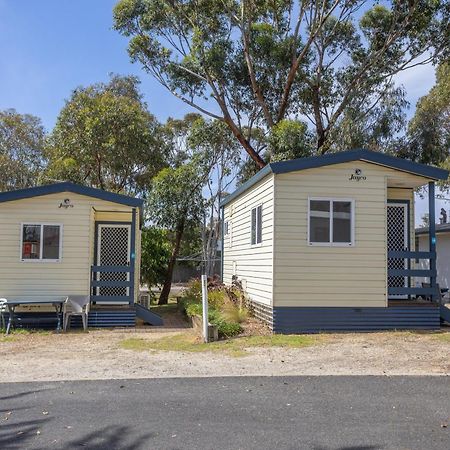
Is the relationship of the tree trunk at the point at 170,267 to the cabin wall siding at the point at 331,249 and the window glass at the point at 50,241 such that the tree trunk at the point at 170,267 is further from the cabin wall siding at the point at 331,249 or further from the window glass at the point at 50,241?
the cabin wall siding at the point at 331,249

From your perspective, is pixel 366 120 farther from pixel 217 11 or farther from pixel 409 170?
pixel 409 170

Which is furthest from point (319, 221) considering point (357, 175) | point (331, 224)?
point (357, 175)

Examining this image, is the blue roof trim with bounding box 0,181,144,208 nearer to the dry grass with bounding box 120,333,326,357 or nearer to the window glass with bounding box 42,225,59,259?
the window glass with bounding box 42,225,59,259

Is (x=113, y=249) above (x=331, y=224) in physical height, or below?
below

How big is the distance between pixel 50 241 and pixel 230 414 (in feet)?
28.7

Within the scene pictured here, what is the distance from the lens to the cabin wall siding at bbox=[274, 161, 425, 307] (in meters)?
11.1

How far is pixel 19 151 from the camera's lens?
1393 inches

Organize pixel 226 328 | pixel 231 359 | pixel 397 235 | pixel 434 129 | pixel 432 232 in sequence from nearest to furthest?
1. pixel 231 359
2. pixel 226 328
3. pixel 432 232
4. pixel 397 235
5. pixel 434 129

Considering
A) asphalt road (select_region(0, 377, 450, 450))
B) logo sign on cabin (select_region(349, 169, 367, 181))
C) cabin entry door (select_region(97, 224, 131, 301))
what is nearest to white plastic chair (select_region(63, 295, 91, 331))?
cabin entry door (select_region(97, 224, 131, 301))

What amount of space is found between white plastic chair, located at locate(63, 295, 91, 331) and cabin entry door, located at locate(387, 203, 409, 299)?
6943mm

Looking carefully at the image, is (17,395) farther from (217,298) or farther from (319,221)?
(217,298)

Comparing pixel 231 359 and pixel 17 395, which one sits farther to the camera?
pixel 231 359

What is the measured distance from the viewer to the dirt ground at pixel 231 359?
7617mm

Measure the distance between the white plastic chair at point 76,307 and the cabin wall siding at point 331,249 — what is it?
177 inches
